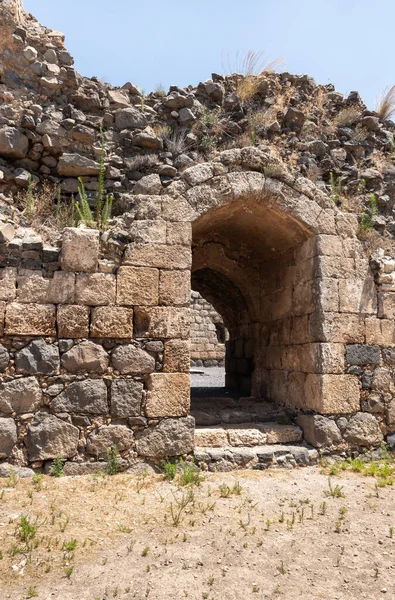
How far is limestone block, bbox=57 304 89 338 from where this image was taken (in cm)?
473

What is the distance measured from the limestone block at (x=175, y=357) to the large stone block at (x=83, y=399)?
2.26 feet

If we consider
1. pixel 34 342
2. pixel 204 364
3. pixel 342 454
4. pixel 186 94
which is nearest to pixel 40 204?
pixel 34 342

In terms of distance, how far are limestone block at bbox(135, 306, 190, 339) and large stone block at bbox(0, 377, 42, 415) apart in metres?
1.16

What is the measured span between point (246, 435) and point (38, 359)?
2.49m

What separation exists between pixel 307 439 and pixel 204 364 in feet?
35.0

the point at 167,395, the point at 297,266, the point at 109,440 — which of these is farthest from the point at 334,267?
the point at 109,440

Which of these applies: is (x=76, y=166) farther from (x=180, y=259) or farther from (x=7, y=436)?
(x=7, y=436)

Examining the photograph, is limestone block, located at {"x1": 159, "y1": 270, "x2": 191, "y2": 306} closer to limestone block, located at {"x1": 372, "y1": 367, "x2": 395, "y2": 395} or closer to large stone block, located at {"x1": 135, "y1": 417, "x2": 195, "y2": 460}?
large stone block, located at {"x1": 135, "y1": 417, "x2": 195, "y2": 460}

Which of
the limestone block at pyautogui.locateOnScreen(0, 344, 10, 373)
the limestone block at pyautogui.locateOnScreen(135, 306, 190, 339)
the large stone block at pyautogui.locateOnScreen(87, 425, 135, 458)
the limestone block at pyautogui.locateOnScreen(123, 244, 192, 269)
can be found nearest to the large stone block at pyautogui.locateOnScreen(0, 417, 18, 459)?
the limestone block at pyautogui.locateOnScreen(0, 344, 10, 373)

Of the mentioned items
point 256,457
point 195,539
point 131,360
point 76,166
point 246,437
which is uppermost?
point 76,166

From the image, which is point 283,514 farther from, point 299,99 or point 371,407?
point 299,99

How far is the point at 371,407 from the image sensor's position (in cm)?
567

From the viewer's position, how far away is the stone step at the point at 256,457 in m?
5.01

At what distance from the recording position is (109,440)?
471cm
